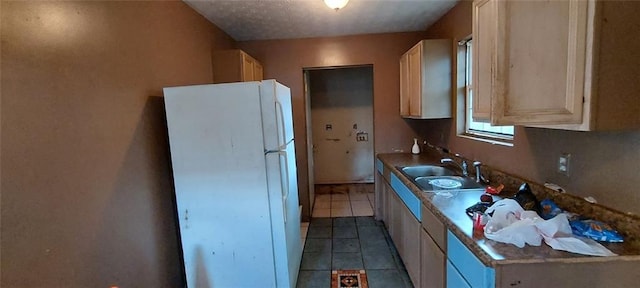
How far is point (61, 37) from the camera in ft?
4.27

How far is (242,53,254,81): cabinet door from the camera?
2986 millimetres

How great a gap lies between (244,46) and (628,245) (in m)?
3.78

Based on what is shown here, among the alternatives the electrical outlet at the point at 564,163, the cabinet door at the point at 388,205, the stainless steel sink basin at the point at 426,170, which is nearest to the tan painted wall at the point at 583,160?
the electrical outlet at the point at 564,163

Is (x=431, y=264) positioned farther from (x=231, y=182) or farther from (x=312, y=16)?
(x=312, y=16)

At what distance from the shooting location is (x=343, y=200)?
4.62 m

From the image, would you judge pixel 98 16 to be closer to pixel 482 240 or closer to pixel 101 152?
pixel 101 152

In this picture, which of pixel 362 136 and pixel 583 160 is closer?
pixel 583 160

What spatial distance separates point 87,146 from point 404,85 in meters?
2.97

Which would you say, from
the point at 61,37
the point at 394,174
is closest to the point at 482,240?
the point at 394,174

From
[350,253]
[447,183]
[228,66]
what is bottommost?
[350,253]

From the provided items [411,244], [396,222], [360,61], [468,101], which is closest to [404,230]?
[411,244]

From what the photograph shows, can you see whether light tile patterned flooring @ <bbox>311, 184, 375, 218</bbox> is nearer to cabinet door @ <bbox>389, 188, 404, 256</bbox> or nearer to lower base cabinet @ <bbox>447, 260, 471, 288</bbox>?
cabinet door @ <bbox>389, 188, 404, 256</bbox>

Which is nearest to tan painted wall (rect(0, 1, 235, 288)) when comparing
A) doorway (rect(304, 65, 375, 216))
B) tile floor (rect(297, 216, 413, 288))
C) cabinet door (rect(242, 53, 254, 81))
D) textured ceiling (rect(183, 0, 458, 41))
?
textured ceiling (rect(183, 0, 458, 41))

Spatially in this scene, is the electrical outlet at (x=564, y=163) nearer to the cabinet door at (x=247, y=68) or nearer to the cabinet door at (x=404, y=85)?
the cabinet door at (x=404, y=85)
